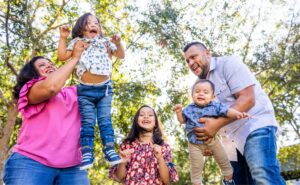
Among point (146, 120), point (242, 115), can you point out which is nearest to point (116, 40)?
point (146, 120)

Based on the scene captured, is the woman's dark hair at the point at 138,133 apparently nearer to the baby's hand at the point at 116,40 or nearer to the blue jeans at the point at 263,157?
the baby's hand at the point at 116,40

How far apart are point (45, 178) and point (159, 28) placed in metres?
8.69

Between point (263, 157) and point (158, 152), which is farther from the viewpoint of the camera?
point (158, 152)

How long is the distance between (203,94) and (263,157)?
946mm

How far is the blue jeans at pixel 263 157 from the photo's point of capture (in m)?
2.57

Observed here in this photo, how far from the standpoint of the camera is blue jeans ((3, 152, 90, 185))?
2.57m

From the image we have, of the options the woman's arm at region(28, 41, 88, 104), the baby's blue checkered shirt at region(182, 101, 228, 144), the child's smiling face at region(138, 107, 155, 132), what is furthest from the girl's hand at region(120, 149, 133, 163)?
the woman's arm at region(28, 41, 88, 104)

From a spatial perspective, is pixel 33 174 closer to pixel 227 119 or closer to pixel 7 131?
pixel 227 119

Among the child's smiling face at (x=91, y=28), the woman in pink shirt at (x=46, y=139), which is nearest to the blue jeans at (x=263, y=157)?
the woman in pink shirt at (x=46, y=139)

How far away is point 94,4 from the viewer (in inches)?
479

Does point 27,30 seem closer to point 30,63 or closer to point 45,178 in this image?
point 30,63

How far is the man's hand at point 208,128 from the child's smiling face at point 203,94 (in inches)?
9.4

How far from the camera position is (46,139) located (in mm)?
2744

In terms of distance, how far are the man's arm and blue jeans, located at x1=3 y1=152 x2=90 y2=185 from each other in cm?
118
